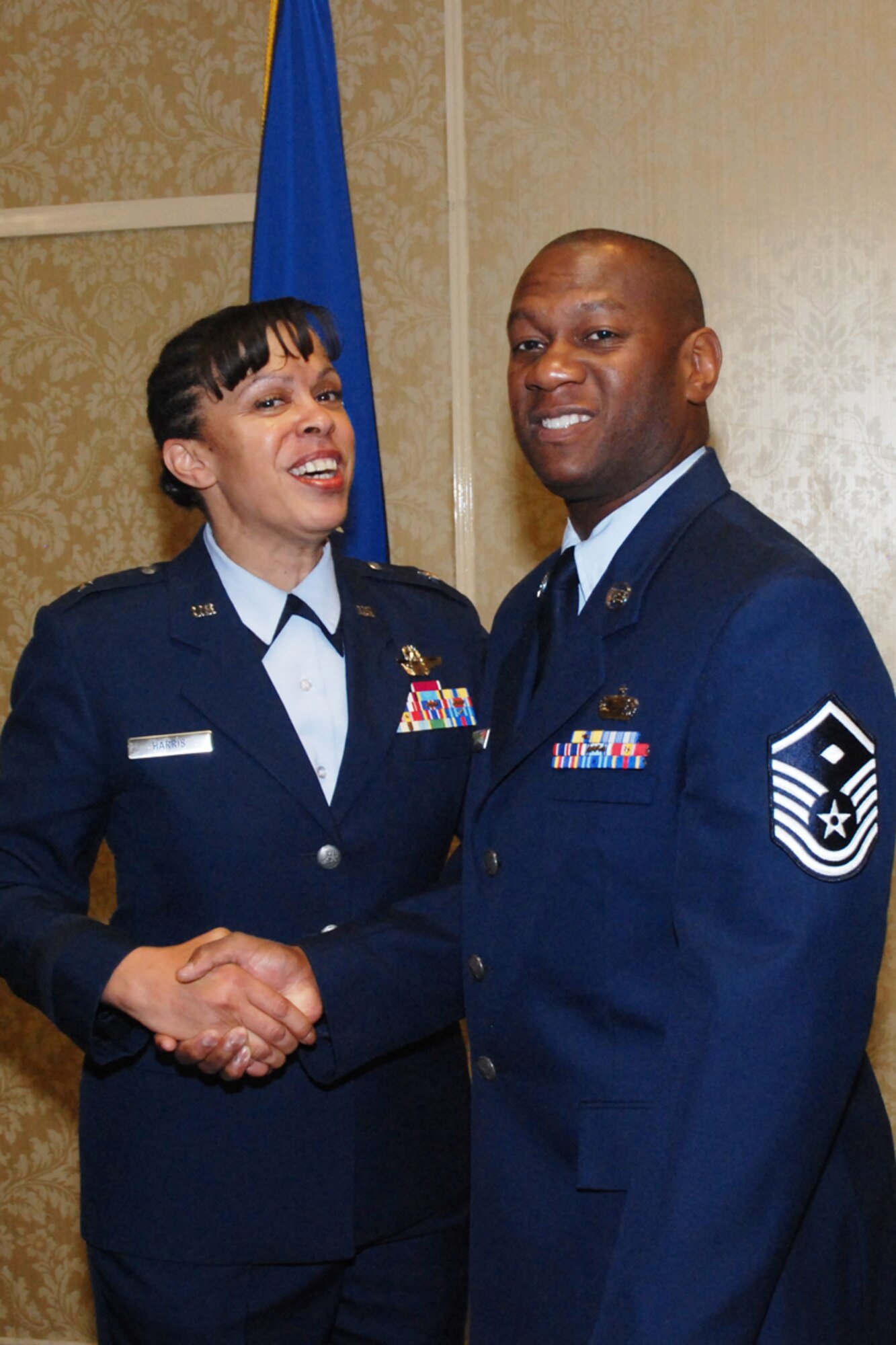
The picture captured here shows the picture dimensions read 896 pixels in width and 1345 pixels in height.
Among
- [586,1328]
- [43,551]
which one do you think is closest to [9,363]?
[43,551]

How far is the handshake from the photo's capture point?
1617 millimetres

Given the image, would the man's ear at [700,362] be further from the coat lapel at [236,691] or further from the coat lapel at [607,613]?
the coat lapel at [236,691]

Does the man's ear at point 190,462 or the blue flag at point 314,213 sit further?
the blue flag at point 314,213

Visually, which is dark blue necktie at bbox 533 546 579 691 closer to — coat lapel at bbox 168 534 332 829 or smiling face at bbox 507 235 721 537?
smiling face at bbox 507 235 721 537

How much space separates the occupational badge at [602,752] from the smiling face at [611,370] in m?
0.29

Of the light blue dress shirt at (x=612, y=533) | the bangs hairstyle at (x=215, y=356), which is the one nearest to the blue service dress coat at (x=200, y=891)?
the bangs hairstyle at (x=215, y=356)

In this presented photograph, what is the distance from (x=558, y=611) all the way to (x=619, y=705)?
22 cm

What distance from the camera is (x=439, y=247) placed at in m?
2.95

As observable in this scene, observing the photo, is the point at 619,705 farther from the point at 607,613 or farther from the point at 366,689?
the point at 366,689

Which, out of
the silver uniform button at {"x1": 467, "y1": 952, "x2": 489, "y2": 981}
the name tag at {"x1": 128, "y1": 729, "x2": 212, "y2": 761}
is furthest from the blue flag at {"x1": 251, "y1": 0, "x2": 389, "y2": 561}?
the silver uniform button at {"x1": 467, "y1": 952, "x2": 489, "y2": 981}

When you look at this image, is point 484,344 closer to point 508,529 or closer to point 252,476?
point 508,529

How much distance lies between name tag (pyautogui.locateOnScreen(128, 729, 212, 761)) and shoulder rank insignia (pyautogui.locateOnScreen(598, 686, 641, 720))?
60 cm

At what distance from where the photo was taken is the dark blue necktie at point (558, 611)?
1.51 m

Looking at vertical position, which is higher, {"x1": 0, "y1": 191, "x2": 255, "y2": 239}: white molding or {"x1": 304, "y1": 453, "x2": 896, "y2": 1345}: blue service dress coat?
{"x1": 0, "y1": 191, "x2": 255, "y2": 239}: white molding
